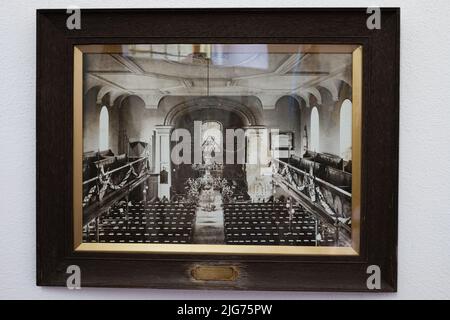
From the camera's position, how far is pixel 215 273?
699mm

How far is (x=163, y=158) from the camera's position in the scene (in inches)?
28.2

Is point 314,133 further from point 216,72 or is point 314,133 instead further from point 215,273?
point 215,273

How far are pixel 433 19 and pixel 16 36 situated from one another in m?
0.78

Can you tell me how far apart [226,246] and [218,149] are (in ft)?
0.60

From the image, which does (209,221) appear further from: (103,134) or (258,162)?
(103,134)

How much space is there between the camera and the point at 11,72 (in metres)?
0.72

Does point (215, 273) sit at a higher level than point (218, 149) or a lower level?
lower

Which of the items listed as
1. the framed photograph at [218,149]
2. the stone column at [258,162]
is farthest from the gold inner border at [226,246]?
the stone column at [258,162]

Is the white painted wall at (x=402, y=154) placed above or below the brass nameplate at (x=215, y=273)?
above

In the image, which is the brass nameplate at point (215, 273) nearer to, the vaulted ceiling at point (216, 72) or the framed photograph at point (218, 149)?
the framed photograph at point (218, 149)

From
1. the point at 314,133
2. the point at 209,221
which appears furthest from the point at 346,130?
the point at 209,221

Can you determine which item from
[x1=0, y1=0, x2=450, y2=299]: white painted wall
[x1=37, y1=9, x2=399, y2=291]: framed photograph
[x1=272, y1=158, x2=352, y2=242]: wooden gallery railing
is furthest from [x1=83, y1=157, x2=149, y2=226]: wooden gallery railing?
[x1=272, y1=158, x2=352, y2=242]: wooden gallery railing

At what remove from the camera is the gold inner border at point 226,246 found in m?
0.69

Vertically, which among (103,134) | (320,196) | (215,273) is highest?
(103,134)
